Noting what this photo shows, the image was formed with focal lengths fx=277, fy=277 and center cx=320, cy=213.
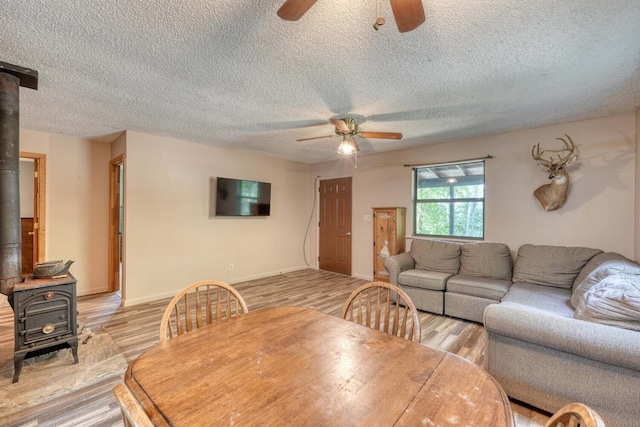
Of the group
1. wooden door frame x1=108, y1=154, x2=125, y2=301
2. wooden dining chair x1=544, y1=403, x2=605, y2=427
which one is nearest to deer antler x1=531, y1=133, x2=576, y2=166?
wooden dining chair x1=544, y1=403, x2=605, y2=427

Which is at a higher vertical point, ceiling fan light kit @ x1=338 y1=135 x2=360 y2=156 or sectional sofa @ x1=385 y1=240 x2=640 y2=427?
ceiling fan light kit @ x1=338 y1=135 x2=360 y2=156

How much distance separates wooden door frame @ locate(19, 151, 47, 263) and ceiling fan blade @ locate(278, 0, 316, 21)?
4505mm

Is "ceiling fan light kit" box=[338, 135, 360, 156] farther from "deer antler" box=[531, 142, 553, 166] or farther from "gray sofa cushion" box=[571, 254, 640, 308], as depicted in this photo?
"gray sofa cushion" box=[571, 254, 640, 308]

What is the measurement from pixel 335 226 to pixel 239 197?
2.08 meters

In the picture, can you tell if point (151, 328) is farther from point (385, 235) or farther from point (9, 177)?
point (385, 235)

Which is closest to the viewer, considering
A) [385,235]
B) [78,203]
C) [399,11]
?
[399,11]

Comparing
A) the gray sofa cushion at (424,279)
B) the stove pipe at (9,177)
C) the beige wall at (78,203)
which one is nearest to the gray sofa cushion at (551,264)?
the gray sofa cushion at (424,279)

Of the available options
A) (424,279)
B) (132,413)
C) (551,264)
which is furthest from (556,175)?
(132,413)

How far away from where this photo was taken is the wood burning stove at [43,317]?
83.3 inches

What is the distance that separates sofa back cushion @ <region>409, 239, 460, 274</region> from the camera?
3.84 meters

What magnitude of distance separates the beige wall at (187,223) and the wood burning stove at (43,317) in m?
1.48

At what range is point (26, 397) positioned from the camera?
6.32 feet

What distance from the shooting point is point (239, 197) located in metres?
4.88

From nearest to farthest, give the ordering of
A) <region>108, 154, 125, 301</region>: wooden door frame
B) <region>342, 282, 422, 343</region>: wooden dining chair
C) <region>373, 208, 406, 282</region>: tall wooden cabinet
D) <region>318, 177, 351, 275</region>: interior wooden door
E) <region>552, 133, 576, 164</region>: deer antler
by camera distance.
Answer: <region>342, 282, 422, 343</region>: wooden dining chair
<region>552, 133, 576, 164</region>: deer antler
<region>108, 154, 125, 301</region>: wooden door frame
<region>373, 208, 406, 282</region>: tall wooden cabinet
<region>318, 177, 351, 275</region>: interior wooden door
